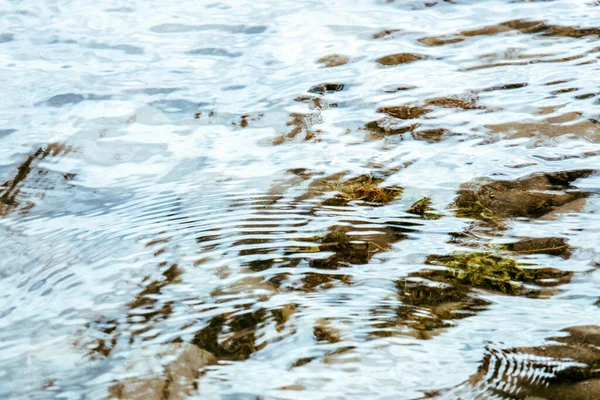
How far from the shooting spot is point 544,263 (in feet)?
11.2

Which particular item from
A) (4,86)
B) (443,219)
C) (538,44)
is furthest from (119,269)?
(538,44)

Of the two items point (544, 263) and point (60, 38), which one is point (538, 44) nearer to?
point (544, 263)

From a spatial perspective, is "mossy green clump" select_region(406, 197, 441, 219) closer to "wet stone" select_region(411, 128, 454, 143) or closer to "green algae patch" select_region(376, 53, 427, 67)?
"wet stone" select_region(411, 128, 454, 143)

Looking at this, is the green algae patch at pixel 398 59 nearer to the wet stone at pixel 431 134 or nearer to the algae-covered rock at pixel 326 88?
the algae-covered rock at pixel 326 88

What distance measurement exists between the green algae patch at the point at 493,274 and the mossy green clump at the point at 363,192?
0.72 meters

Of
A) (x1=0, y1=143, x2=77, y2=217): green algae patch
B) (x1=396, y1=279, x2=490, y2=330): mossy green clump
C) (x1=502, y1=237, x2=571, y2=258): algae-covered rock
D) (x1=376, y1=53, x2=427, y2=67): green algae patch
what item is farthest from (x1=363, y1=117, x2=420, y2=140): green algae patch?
(x1=0, y1=143, x2=77, y2=217): green algae patch

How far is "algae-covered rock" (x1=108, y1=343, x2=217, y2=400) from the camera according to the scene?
9.04 feet

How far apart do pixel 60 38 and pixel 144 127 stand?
2.31 m

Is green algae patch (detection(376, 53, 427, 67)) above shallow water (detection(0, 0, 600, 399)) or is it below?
above

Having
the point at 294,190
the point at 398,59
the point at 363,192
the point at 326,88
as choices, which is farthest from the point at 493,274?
the point at 398,59

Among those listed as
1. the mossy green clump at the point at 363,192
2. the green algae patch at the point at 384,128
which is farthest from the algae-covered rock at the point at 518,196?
the green algae patch at the point at 384,128

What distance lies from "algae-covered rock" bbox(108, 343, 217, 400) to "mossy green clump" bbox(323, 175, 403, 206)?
Answer: 1470 mm

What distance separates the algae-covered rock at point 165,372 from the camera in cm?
275

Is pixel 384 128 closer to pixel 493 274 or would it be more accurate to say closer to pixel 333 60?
pixel 333 60
